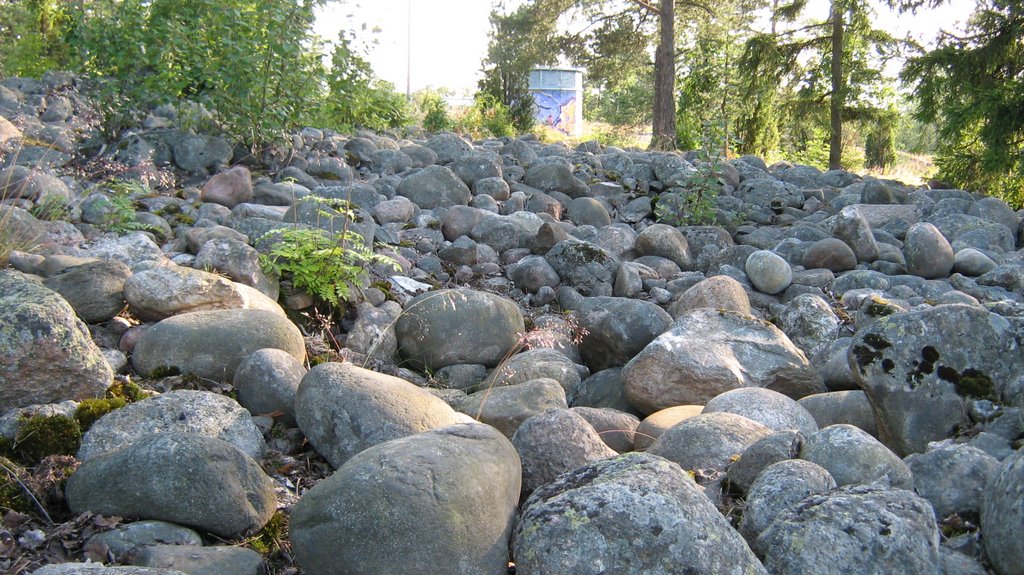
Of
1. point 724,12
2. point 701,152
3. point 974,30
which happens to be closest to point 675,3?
point 724,12

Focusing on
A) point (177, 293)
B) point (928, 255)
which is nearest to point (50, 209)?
point (177, 293)

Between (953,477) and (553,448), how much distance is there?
57.6 inches

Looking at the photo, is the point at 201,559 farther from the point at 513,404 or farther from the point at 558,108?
the point at 558,108

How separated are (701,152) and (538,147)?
3.58 metres

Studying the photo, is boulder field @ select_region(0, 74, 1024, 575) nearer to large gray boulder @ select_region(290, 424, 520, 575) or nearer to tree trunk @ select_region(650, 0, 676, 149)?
large gray boulder @ select_region(290, 424, 520, 575)

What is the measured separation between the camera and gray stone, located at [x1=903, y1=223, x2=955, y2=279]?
7922 mm

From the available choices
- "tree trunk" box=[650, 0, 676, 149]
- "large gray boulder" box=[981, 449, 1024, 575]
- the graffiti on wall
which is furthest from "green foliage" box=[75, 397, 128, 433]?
the graffiti on wall

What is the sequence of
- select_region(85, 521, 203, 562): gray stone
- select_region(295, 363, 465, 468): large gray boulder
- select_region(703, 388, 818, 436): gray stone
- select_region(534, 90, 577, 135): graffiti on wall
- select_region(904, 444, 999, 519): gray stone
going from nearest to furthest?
select_region(85, 521, 203, 562): gray stone
select_region(904, 444, 999, 519): gray stone
select_region(295, 363, 465, 468): large gray boulder
select_region(703, 388, 818, 436): gray stone
select_region(534, 90, 577, 135): graffiti on wall

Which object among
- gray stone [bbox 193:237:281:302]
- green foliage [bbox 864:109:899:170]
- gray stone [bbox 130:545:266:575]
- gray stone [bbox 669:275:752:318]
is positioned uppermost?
green foliage [bbox 864:109:899:170]

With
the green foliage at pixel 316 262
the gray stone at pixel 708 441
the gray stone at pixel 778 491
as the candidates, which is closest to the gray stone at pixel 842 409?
the gray stone at pixel 708 441

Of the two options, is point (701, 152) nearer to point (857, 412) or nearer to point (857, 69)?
point (857, 412)

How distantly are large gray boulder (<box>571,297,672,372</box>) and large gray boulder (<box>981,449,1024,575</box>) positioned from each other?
11.2 ft

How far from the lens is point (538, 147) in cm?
1270

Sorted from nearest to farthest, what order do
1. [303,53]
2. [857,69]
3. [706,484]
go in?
[706,484] < [303,53] < [857,69]
